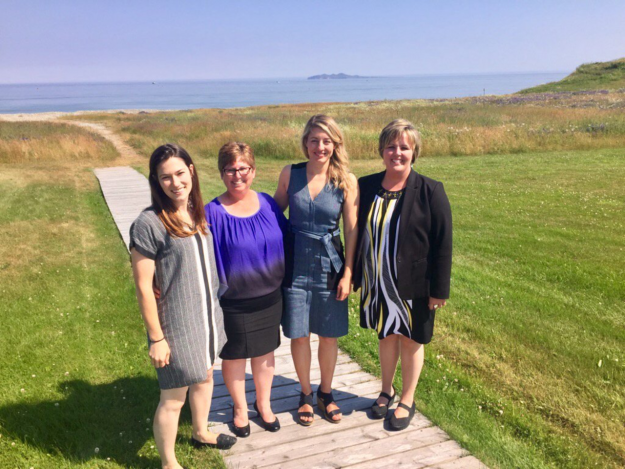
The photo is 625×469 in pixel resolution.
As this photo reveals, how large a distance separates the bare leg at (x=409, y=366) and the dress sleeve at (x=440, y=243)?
430mm

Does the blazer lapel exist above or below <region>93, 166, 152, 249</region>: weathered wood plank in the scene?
above

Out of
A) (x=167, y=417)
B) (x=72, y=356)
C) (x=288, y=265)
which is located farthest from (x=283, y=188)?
(x=72, y=356)

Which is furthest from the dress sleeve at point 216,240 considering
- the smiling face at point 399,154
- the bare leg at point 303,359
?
the smiling face at point 399,154

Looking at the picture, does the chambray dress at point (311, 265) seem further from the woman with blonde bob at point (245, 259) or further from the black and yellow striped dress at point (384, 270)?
the black and yellow striped dress at point (384, 270)

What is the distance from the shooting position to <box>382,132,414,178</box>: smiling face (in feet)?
10.0

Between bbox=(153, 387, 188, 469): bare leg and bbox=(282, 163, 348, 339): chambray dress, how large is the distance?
81 cm

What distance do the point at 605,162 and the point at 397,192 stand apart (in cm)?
1411

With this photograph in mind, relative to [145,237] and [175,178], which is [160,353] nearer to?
[145,237]

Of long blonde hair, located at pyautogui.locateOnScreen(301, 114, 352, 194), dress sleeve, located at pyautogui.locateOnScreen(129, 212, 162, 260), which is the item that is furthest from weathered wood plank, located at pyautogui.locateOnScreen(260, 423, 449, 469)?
long blonde hair, located at pyautogui.locateOnScreen(301, 114, 352, 194)

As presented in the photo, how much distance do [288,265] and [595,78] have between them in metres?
62.1

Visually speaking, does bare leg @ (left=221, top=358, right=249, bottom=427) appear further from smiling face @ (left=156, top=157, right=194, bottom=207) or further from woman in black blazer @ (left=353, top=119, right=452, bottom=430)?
smiling face @ (left=156, top=157, right=194, bottom=207)

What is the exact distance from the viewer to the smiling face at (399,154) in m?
3.05

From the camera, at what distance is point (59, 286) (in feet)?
21.5

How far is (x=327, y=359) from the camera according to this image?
136 inches
